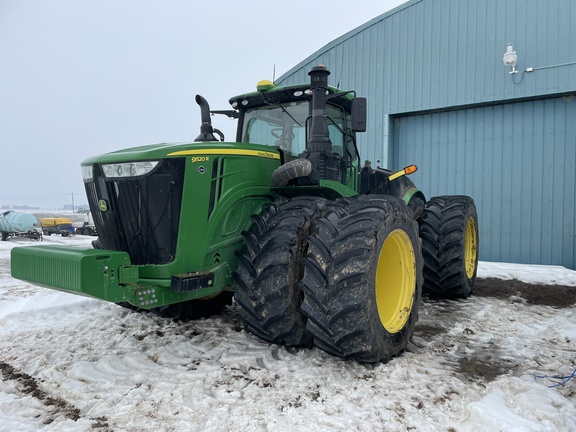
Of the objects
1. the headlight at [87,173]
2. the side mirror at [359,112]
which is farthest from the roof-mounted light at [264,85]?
the headlight at [87,173]

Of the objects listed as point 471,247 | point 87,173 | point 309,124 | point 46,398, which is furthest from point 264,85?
point 471,247

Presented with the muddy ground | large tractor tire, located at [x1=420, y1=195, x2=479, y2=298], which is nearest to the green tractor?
large tractor tire, located at [x1=420, y1=195, x2=479, y2=298]

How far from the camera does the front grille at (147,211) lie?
135 inches

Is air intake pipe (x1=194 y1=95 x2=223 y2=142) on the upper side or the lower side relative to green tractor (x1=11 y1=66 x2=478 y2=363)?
upper

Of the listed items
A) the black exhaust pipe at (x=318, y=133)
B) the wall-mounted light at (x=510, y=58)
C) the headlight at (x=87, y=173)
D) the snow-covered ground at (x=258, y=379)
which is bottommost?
the snow-covered ground at (x=258, y=379)

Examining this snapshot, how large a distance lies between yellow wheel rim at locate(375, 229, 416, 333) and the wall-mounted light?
7159 millimetres

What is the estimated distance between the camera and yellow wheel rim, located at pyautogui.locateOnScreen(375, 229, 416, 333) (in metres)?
3.95

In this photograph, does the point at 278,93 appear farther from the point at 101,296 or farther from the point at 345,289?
the point at 101,296

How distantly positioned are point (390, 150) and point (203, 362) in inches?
346

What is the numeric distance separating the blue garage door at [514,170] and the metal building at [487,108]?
0.02 metres

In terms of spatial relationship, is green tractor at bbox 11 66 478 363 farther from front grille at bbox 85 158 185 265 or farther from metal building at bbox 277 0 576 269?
metal building at bbox 277 0 576 269

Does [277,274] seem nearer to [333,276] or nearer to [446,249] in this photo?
[333,276]

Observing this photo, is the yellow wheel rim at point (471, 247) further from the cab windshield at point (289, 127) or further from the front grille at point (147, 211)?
the front grille at point (147, 211)

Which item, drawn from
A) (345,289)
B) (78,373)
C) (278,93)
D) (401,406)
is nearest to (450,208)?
(278,93)
